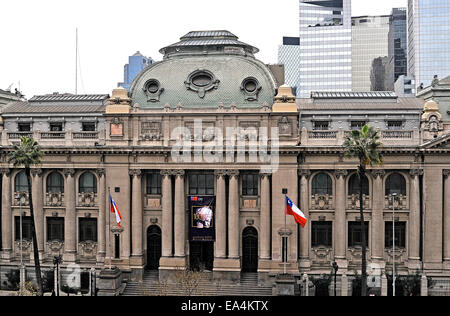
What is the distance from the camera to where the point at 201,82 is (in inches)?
2175

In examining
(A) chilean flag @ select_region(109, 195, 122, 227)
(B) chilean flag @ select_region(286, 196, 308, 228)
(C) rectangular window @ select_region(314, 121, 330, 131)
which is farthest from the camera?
(C) rectangular window @ select_region(314, 121, 330, 131)

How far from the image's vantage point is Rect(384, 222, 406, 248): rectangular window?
173 ft

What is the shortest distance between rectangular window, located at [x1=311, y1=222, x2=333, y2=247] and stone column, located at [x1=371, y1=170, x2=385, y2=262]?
14.3 ft

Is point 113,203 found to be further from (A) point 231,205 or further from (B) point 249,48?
(B) point 249,48

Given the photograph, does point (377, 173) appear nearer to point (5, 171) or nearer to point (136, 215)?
point (136, 215)

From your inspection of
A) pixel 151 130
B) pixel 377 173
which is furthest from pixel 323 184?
pixel 151 130

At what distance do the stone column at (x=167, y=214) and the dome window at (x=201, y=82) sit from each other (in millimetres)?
9414

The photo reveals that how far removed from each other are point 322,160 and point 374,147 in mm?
9600

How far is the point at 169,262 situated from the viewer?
52906 mm

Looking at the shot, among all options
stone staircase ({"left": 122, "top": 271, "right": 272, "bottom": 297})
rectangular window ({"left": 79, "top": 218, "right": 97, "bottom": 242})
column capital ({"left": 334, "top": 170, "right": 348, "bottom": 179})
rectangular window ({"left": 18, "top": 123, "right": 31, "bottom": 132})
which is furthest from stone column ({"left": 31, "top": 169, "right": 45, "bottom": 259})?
column capital ({"left": 334, "top": 170, "right": 348, "bottom": 179})

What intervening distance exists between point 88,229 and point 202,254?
12.9m

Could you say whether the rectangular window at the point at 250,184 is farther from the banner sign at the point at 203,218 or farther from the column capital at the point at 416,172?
the column capital at the point at 416,172

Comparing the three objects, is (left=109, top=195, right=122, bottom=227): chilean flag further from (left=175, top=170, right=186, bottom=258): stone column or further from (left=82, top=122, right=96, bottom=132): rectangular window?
(left=82, top=122, right=96, bottom=132): rectangular window
